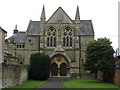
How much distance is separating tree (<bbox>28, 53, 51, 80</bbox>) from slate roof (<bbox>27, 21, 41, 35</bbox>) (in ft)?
61.1

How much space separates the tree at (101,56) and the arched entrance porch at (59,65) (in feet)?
68.9

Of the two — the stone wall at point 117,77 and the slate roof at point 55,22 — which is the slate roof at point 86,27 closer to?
the slate roof at point 55,22

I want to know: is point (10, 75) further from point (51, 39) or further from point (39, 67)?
point (51, 39)

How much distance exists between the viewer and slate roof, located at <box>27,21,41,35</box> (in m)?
75.1

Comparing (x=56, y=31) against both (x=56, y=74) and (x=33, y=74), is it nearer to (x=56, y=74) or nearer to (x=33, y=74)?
(x=56, y=74)

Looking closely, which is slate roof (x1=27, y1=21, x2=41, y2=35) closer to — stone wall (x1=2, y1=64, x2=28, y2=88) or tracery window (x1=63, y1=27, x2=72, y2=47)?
tracery window (x1=63, y1=27, x2=72, y2=47)

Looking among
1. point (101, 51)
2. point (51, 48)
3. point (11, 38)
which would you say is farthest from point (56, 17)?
point (101, 51)

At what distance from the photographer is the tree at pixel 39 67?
2190 inches

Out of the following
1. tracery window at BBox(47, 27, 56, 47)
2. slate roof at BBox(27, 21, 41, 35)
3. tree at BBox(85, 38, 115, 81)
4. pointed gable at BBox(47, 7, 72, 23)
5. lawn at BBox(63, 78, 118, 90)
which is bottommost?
lawn at BBox(63, 78, 118, 90)

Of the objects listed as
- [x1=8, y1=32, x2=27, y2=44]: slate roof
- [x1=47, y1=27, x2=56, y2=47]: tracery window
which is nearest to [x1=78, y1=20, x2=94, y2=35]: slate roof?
[x1=47, y1=27, x2=56, y2=47]: tracery window

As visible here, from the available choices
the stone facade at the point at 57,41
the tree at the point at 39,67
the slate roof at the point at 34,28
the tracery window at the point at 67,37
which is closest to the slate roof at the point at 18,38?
the stone facade at the point at 57,41

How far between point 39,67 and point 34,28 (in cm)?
2300

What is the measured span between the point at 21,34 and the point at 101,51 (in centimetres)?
3496

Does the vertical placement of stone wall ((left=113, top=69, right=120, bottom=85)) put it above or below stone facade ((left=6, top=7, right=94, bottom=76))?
below
